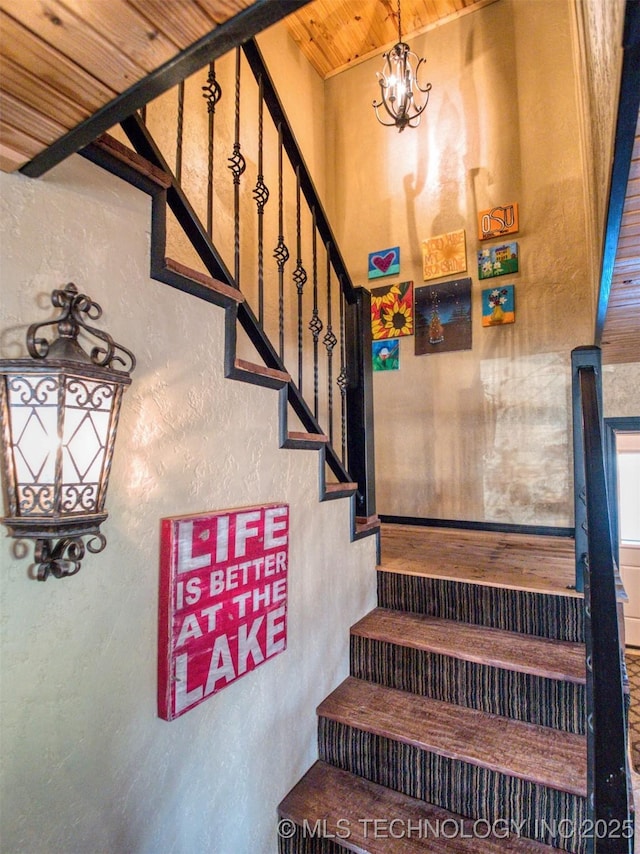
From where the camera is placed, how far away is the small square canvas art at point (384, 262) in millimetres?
3648

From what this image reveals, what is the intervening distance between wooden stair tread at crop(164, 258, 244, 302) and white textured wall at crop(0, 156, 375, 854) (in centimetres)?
6

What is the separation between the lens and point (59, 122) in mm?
698

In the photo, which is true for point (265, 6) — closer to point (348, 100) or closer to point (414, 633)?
point (414, 633)

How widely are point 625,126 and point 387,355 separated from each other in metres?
2.74

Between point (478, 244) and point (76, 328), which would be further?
point (478, 244)

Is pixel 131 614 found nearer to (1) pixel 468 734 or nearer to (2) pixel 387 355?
(1) pixel 468 734

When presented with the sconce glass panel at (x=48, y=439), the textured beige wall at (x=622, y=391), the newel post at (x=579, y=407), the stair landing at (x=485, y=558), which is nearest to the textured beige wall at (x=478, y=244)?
the stair landing at (x=485, y=558)

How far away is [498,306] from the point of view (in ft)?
10.6

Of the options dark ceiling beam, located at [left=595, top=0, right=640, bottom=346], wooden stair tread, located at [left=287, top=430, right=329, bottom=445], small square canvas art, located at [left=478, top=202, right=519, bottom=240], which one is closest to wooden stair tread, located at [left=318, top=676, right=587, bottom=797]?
wooden stair tread, located at [left=287, top=430, right=329, bottom=445]

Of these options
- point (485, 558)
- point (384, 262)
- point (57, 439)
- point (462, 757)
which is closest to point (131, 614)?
point (57, 439)

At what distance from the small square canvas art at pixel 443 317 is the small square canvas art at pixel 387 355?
6.8 inches

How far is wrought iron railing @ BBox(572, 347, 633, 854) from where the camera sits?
71 centimetres

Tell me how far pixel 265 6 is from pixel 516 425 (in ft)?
10.00

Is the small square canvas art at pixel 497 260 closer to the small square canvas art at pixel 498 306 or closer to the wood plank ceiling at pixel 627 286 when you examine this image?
the small square canvas art at pixel 498 306
